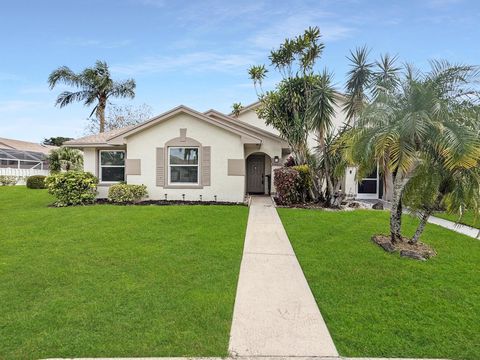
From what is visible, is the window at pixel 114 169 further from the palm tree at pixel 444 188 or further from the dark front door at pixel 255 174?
the palm tree at pixel 444 188

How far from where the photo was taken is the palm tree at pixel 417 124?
6238 mm

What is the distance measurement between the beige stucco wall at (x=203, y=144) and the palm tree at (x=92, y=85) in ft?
55.6

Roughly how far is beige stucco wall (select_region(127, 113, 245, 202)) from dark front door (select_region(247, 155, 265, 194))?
4207mm

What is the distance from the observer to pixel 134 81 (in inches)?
1219

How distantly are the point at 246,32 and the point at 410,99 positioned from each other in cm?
1099

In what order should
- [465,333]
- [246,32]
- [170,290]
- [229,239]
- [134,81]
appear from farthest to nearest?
[134,81], [246,32], [229,239], [170,290], [465,333]

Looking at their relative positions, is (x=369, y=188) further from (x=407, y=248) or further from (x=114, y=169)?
(x=114, y=169)

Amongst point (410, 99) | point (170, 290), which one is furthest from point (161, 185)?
point (410, 99)

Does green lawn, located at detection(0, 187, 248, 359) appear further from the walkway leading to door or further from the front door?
the front door

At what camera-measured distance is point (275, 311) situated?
4531 millimetres

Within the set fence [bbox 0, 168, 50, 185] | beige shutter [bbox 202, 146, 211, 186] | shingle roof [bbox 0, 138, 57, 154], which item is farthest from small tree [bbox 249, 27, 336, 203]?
shingle roof [bbox 0, 138, 57, 154]

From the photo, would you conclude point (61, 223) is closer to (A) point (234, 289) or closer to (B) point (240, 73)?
(A) point (234, 289)

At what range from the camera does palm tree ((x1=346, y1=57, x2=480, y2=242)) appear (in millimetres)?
6238

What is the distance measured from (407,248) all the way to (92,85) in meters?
30.4
